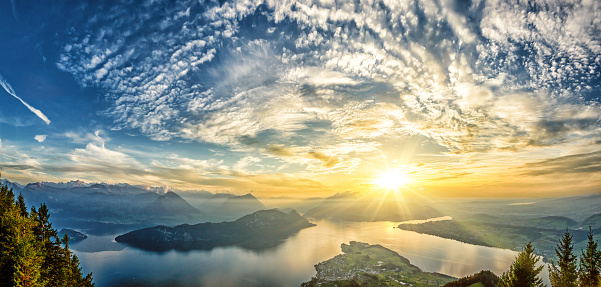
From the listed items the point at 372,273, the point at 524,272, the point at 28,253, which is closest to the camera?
the point at 28,253

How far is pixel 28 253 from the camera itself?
2755 centimetres

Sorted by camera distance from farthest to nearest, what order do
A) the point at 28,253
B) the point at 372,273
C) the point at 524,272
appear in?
1. the point at 372,273
2. the point at 524,272
3. the point at 28,253

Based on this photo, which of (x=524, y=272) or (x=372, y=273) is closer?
(x=524, y=272)

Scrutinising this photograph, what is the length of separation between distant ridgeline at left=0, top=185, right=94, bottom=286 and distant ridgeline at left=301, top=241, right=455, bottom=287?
10235 centimetres

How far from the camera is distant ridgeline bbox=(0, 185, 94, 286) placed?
26933 millimetres

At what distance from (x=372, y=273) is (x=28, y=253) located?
5519 inches

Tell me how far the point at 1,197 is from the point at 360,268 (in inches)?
6012

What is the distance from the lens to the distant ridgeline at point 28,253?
2693cm

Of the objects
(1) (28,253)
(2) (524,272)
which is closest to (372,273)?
(2) (524,272)

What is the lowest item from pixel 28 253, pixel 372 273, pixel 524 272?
pixel 372 273

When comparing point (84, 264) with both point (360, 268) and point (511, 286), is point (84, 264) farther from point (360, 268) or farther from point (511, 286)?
point (511, 286)

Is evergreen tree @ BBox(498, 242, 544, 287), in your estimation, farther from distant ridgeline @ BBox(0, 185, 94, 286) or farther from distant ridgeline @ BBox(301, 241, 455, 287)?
distant ridgeline @ BBox(301, 241, 455, 287)

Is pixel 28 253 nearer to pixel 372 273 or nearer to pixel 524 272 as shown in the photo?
pixel 524 272

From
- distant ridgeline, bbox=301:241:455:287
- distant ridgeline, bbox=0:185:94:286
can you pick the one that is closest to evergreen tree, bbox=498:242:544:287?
distant ridgeline, bbox=0:185:94:286
